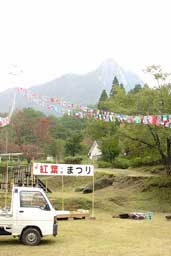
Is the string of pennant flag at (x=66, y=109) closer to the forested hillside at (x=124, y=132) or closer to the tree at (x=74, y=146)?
the forested hillside at (x=124, y=132)

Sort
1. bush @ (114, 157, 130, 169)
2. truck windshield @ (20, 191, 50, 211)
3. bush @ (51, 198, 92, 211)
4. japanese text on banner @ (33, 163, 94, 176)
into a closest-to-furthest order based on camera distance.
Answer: truck windshield @ (20, 191, 50, 211) < japanese text on banner @ (33, 163, 94, 176) < bush @ (51, 198, 92, 211) < bush @ (114, 157, 130, 169)

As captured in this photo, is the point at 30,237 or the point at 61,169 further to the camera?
the point at 61,169

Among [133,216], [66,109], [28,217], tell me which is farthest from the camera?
[66,109]

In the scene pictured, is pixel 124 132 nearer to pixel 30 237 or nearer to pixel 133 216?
pixel 133 216

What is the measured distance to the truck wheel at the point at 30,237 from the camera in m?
12.1

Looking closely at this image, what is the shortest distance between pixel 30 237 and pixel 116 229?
17.6 feet

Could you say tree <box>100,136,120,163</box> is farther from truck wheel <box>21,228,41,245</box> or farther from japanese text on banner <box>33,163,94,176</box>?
truck wheel <box>21,228,41,245</box>

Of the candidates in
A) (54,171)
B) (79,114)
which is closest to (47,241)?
(54,171)

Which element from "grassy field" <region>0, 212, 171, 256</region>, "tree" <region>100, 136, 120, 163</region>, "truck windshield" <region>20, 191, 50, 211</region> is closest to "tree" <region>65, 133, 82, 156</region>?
"tree" <region>100, 136, 120, 163</region>

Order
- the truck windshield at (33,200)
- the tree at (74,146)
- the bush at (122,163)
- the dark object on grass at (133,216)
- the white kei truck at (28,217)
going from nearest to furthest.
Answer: the white kei truck at (28,217) < the truck windshield at (33,200) < the dark object on grass at (133,216) < the bush at (122,163) < the tree at (74,146)

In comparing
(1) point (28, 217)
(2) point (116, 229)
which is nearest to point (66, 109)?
(2) point (116, 229)

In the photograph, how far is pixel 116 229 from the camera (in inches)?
651

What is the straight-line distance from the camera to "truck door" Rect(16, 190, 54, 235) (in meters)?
12.0

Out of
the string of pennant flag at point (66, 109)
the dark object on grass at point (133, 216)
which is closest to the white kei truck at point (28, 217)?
the dark object on grass at point (133, 216)
